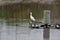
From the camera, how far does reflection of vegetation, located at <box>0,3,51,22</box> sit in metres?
7.52

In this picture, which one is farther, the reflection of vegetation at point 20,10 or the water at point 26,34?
the reflection of vegetation at point 20,10

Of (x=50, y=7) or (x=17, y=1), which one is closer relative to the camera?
(x=50, y=7)

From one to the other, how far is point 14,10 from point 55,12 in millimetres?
1563

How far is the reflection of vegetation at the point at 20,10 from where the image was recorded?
7516 millimetres

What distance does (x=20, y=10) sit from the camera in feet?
27.1

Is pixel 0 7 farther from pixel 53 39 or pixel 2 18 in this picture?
pixel 53 39

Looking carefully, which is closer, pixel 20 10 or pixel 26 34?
pixel 26 34

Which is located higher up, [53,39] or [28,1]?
[28,1]

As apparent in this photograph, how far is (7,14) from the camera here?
7.64 meters

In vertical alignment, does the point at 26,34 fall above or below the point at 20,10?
below

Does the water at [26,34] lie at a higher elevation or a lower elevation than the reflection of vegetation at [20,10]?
lower

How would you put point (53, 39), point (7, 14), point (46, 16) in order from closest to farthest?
1. point (46, 16)
2. point (53, 39)
3. point (7, 14)

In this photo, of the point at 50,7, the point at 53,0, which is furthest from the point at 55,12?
the point at 53,0

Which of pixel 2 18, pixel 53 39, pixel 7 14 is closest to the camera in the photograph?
pixel 53 39
